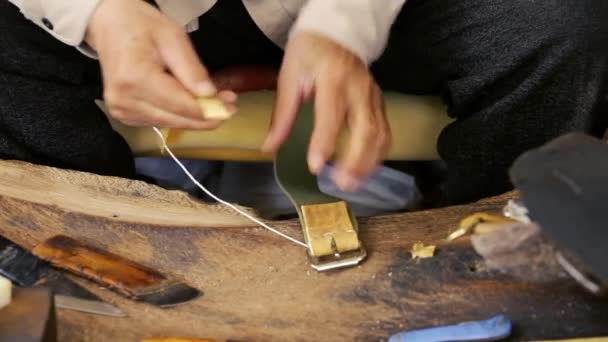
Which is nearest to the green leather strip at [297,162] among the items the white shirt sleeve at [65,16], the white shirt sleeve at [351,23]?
the white shirt sleeve at [351,23]

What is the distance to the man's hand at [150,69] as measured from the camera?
2.12ft

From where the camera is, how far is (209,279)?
732 millimetres

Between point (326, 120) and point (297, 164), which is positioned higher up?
point (326, 120)

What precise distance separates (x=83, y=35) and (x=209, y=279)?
9.6 inches

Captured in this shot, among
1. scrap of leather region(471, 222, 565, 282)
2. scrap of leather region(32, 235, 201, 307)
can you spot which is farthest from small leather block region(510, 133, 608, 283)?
scrap of leather region(32, 235, 201, 307)

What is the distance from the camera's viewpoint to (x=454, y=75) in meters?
0.85

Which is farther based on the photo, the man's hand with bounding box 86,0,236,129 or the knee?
Answer: the knee

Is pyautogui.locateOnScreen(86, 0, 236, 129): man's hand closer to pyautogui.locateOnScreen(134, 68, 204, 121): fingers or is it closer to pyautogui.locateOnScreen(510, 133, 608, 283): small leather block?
pyautogui.locateOnScreen(134, 68, 204, 121): fingers

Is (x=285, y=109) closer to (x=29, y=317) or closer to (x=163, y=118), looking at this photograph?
(x=163, y=118)

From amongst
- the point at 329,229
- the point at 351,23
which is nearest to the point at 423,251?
the point at 329,229

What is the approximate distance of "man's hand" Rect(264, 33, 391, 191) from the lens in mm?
652

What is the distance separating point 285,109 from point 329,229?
0.43ft

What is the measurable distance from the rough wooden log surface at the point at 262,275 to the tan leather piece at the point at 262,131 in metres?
0.15

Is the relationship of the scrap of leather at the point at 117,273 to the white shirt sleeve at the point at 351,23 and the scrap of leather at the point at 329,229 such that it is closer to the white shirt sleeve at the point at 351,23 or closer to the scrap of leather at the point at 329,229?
the scrap of leather at the point at 329,229
